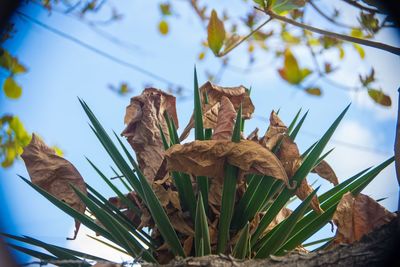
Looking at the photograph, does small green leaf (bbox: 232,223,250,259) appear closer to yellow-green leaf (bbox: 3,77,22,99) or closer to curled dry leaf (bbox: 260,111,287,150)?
curled dry leaf (bbox: 260,111,287,150)

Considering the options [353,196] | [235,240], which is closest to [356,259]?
[353,196]

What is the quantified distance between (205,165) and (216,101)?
0.49 m

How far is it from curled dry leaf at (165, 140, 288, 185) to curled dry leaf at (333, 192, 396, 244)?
14 centimetres

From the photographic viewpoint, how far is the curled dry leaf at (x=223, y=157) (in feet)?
2.90

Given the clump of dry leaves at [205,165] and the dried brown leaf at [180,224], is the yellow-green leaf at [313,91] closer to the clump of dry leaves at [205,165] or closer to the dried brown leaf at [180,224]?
the clump of dry leaves at [205,165]

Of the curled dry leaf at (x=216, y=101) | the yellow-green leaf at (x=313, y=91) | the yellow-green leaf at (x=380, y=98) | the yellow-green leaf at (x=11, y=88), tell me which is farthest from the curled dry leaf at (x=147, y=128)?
the yellow-green leaf at (x=313, y=91)

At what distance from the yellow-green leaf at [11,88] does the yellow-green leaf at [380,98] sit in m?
1.21

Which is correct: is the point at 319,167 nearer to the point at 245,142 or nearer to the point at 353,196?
the point at 353,196

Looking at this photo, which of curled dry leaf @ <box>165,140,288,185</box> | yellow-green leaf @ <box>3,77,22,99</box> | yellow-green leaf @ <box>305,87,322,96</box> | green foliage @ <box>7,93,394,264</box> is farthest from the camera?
yellow-green leaf @ <box>305,87,322,96</box>

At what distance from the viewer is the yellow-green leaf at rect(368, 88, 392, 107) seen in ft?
4.79

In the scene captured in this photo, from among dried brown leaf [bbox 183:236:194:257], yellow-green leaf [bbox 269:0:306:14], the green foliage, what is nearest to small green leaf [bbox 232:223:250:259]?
the green foliage

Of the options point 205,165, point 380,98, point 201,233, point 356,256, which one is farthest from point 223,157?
point 380,98

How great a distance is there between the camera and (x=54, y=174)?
114 centimetres

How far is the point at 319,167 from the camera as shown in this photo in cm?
124
